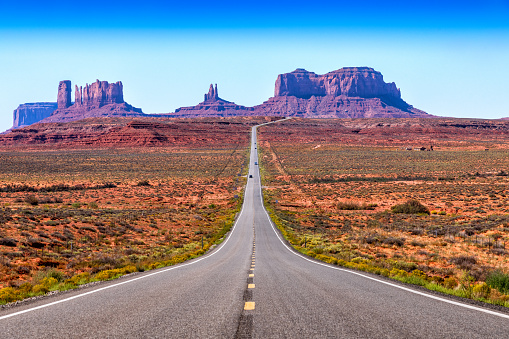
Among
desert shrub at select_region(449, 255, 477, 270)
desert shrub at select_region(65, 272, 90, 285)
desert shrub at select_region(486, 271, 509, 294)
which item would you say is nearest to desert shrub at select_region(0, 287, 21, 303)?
desert shrub at select_region(65, 272, 90, 285)

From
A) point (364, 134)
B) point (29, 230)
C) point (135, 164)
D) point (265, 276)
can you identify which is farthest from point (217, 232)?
point (364, 134)

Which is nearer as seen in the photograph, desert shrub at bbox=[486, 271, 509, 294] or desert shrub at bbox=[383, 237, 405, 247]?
desert shrub at bbox=[486, 271, 509, 294]

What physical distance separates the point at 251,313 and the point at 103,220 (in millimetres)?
28608

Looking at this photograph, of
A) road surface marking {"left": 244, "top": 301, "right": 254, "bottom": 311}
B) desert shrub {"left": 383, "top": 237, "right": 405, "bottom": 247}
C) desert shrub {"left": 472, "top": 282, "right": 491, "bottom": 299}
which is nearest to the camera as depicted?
road surface marking {"left": 244, "top": 301, "right": 254, "bottom": 311}

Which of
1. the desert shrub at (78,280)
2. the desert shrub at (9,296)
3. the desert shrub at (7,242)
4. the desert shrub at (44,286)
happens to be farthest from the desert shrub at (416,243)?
the desert shrub at (7,242)

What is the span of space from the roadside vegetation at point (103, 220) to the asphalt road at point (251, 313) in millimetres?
3487

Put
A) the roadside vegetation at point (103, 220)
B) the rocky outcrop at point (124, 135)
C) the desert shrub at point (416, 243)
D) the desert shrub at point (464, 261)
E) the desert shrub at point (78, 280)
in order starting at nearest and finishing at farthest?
the desert shrub at point (78, 280) < the roadside vegetation at point (103, 220) < the desert shrub at point (464, 261) < the desert shrub at point (416, 243) < the rocky outcrop at point (124, 135)

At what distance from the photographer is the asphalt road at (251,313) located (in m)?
5.80

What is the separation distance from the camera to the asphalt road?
5.80 m

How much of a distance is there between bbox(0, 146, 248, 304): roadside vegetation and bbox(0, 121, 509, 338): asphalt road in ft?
11.4

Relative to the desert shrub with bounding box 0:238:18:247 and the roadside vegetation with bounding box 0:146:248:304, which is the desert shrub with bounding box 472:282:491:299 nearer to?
the roadside vegetation with bounding box 0:146:248:304

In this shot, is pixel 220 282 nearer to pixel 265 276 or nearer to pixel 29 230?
pixel 265 276

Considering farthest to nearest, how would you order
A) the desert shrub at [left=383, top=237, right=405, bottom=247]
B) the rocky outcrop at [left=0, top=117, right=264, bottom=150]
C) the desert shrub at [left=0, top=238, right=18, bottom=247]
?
the rocky outcrop at [left=0, top=117, right=264, bottom=150]
the desert shrub at [left=383, top=237, right=405, bottom=247]
the desert shrub at [left=0, top=238, right=18, bottom=247]

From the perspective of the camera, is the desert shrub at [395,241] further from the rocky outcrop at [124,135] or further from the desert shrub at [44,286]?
the rocky outcrop at [124,135]
